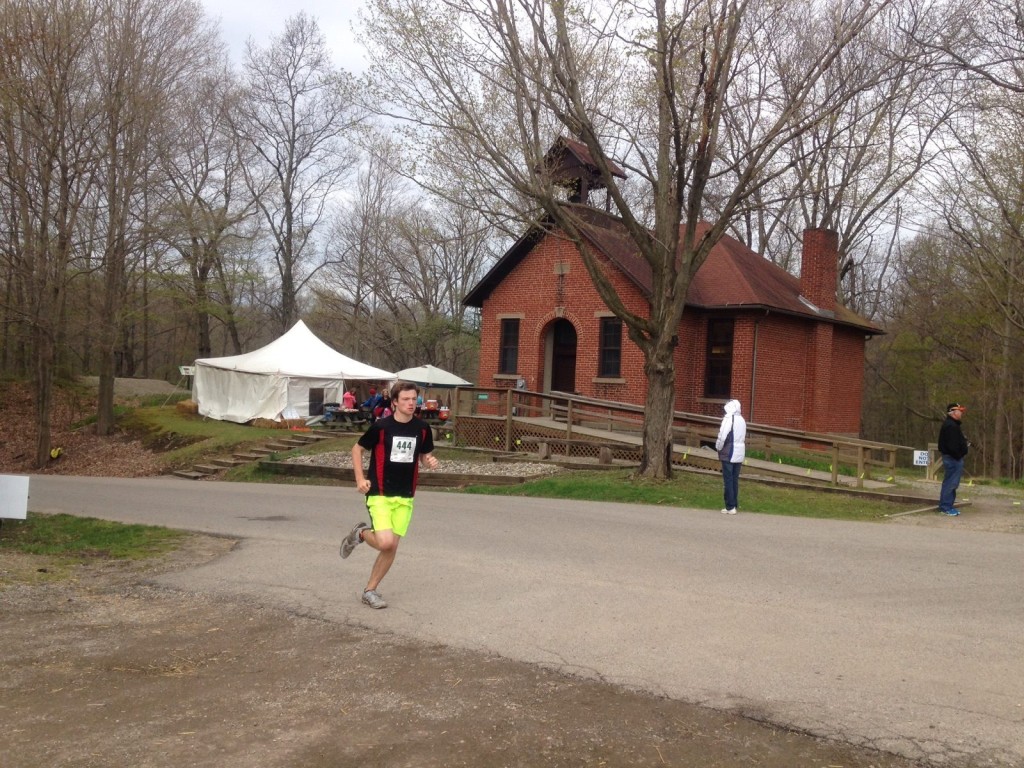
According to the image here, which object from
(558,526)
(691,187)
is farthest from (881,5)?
(558,526)

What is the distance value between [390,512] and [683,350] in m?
20.1

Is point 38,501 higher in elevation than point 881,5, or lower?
lower

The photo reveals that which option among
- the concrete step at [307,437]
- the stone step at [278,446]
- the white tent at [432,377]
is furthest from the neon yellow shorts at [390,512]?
the white tent at [432,377]

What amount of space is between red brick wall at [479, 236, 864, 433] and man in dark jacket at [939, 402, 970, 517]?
460 inches

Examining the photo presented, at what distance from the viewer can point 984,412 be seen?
125ft

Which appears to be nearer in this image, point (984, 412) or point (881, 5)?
point (881, 5)

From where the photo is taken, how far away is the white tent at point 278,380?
3291 centimetres

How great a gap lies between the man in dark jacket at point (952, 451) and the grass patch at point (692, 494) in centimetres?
83

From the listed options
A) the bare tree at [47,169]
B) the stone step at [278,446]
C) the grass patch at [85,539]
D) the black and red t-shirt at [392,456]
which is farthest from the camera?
the stone step at [278,446]

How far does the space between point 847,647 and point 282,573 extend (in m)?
5.24

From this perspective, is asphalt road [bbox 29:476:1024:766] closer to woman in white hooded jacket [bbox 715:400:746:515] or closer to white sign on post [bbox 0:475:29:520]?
woman in white hooded jacket [bbox 715:400:746:515]

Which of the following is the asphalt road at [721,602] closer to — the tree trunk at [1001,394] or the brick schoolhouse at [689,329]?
the brick schoolhouse at [689,329]

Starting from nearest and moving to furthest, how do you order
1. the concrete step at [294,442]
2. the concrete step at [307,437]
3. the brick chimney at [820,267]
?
the concrete step at [294,442], the concrete step at [307,437], the brick chimney at [820,267]

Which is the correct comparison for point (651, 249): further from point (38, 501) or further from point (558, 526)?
point (38, 501)
